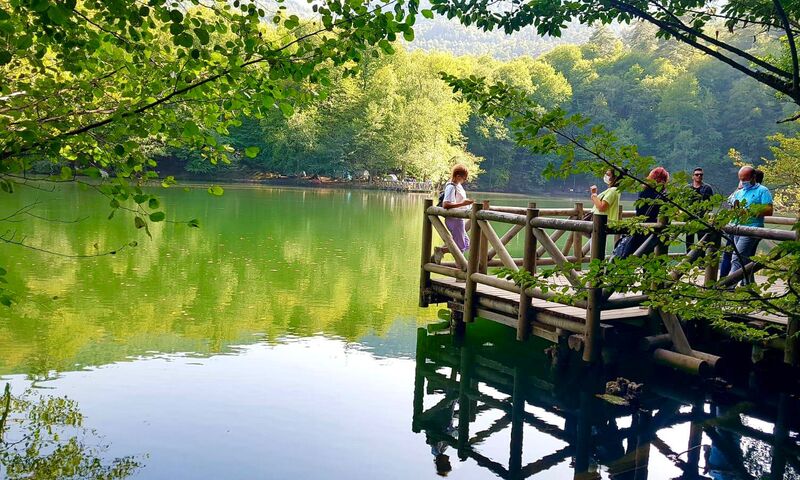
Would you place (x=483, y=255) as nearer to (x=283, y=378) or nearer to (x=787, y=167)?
(x=283, y=378)

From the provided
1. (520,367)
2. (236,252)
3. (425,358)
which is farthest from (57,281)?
(520,367)

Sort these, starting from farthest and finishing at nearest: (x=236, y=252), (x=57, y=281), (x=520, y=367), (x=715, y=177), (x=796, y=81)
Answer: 1. (x=715, y=177)
2. (x=236, y=252)
3. (x=57, y=281)
4. (x=520, y=367)
5. (x=796, y=81)

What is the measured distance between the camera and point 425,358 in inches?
407

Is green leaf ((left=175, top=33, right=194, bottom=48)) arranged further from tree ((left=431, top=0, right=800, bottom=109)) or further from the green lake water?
the green lake water

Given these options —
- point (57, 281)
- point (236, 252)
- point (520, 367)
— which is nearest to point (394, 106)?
point (236, 252)

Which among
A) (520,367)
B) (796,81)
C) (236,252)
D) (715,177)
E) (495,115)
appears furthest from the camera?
(715,177)

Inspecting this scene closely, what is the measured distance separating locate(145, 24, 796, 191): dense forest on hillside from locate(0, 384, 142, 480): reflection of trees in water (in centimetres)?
4394

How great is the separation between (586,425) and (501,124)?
69296 mm

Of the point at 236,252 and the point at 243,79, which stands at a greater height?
the point at 243,79

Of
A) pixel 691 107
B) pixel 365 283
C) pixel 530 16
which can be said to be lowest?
pixel 365 283

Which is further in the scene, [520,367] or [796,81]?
[520,367]

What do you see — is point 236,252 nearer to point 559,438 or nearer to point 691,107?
point 559,438

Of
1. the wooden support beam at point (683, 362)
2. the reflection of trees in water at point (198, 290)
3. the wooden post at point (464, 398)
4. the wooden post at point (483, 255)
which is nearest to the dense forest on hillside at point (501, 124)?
the reflection of trees in water at point (198, 290)

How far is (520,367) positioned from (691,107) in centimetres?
7436
